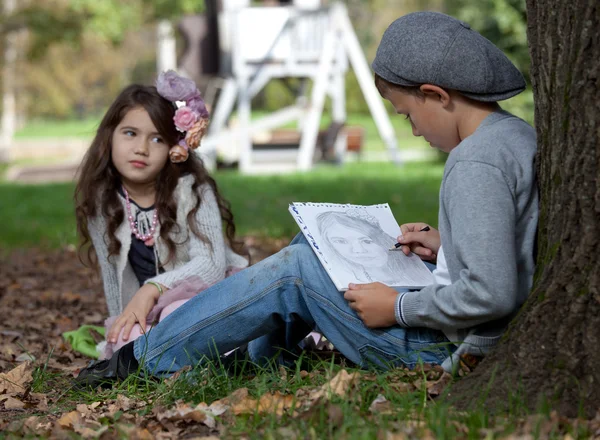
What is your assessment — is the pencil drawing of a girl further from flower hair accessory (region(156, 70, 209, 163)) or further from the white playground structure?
the white playground structure

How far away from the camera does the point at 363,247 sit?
116 inches

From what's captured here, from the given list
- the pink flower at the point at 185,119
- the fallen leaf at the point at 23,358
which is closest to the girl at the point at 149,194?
the pink flower at the point at 185,119

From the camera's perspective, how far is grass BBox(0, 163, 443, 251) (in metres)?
7.95

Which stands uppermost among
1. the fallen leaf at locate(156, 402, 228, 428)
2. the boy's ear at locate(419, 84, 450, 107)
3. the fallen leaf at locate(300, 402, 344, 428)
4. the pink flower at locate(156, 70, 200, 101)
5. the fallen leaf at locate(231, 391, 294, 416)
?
the boy's ear at locate(419, 84, 450, 107)

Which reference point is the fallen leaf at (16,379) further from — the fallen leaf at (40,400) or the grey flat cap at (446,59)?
the grey flat cap at (446,59)

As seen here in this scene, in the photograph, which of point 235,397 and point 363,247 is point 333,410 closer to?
point 235,397

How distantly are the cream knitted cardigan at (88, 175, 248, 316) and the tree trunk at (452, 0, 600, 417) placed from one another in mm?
1562

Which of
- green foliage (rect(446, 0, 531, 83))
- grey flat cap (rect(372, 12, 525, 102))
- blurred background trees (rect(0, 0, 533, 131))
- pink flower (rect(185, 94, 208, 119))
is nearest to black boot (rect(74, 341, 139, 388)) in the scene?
pink flower (rect(185, 94, 208, 119))

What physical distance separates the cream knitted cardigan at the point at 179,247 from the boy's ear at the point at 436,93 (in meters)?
1.50

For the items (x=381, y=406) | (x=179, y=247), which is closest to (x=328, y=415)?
(x=381, y=406)

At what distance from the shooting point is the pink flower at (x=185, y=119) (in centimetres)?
389

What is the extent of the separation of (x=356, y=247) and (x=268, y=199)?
685 cm

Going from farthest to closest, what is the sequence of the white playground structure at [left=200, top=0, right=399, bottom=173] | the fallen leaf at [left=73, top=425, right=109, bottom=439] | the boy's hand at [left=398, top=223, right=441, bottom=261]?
the white playground structure at [left=200, top=0, right=399, bottom=173] → the boy's hand at [left=398, top=223, right=441, bottom=261] → the fallen leaf at [left=73, top=425, right=109, bottom=439]

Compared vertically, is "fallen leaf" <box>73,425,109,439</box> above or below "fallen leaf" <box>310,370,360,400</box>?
below
